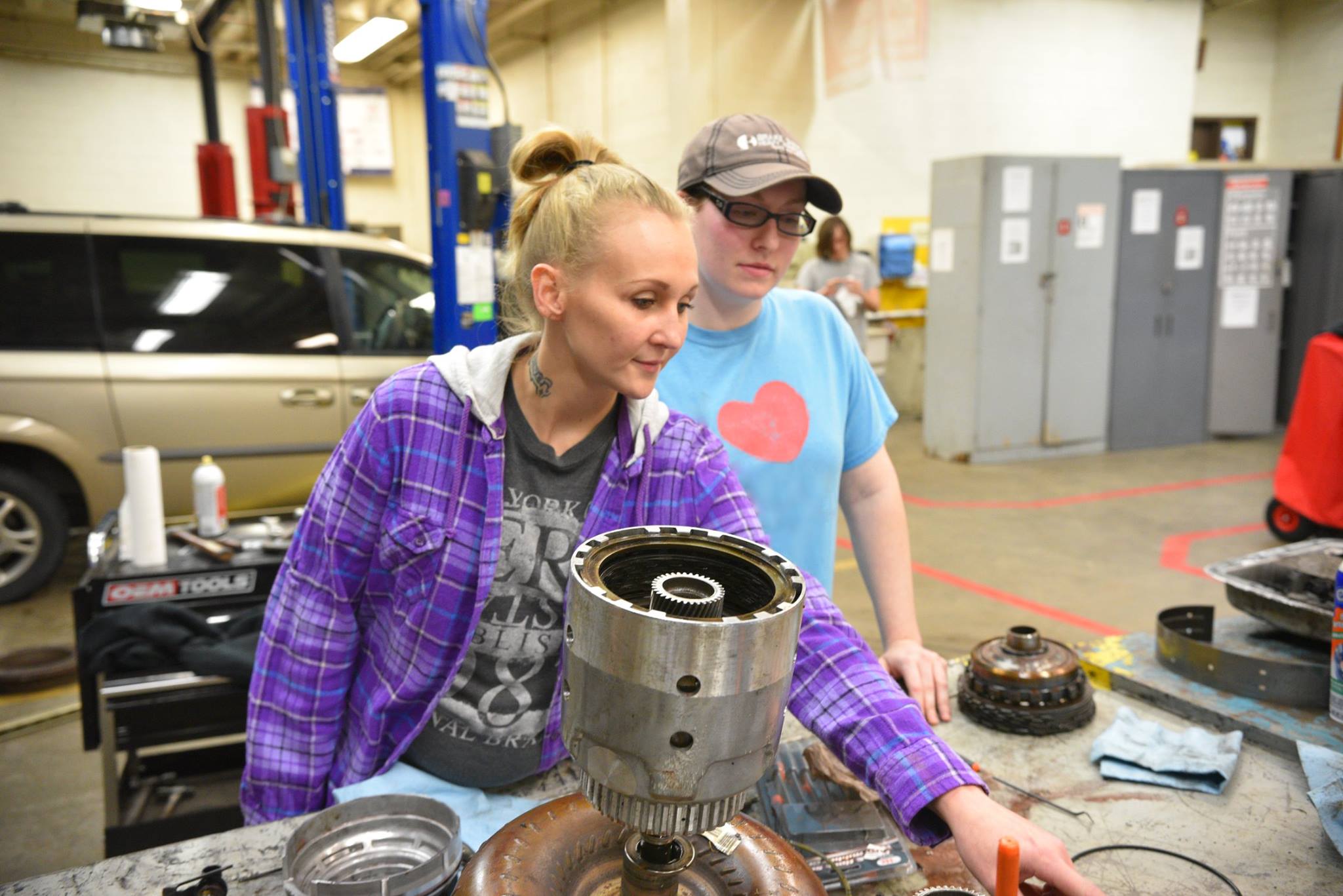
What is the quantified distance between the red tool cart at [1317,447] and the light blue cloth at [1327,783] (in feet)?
10.9

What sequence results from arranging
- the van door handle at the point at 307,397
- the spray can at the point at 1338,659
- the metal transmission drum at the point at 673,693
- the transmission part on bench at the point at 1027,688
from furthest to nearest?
the van door handle at the point at 307,397 < the transmission part on bench at the point at 1027,688 < the spray can at the point at 1338,659 < the metal transmission drum at the point at 673,693

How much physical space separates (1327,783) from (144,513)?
7.40 ft

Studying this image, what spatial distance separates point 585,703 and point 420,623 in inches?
19.0

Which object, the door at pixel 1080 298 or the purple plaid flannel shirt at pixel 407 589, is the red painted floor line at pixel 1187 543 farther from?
the purple plaid flannel shirt at pixel 407 589

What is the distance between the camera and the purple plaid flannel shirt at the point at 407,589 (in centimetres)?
110

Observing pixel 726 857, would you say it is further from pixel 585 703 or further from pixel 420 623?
pixel 420 623

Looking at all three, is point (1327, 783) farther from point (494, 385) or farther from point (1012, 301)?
point (1012, 301)

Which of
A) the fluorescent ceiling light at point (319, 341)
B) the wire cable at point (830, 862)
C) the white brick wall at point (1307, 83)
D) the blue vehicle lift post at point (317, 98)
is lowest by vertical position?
the wire cable at point (830, 862)

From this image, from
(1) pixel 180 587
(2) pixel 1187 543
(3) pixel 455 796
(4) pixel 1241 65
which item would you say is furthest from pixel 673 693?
(4) pixel 1241 65

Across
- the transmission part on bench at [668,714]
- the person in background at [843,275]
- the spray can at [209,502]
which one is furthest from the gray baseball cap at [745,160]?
the person in background at [843,275]

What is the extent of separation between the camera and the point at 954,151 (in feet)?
26.4

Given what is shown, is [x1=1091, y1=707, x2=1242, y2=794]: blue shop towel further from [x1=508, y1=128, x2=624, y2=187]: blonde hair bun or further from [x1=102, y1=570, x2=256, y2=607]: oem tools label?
[x1=102, y1=570, x2=256, y2=607]: oem tools label

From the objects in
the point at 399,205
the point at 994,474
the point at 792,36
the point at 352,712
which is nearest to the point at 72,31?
the point at 399,205

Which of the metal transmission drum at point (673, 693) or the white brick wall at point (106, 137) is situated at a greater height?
the white brick wall at point (106, 137)
